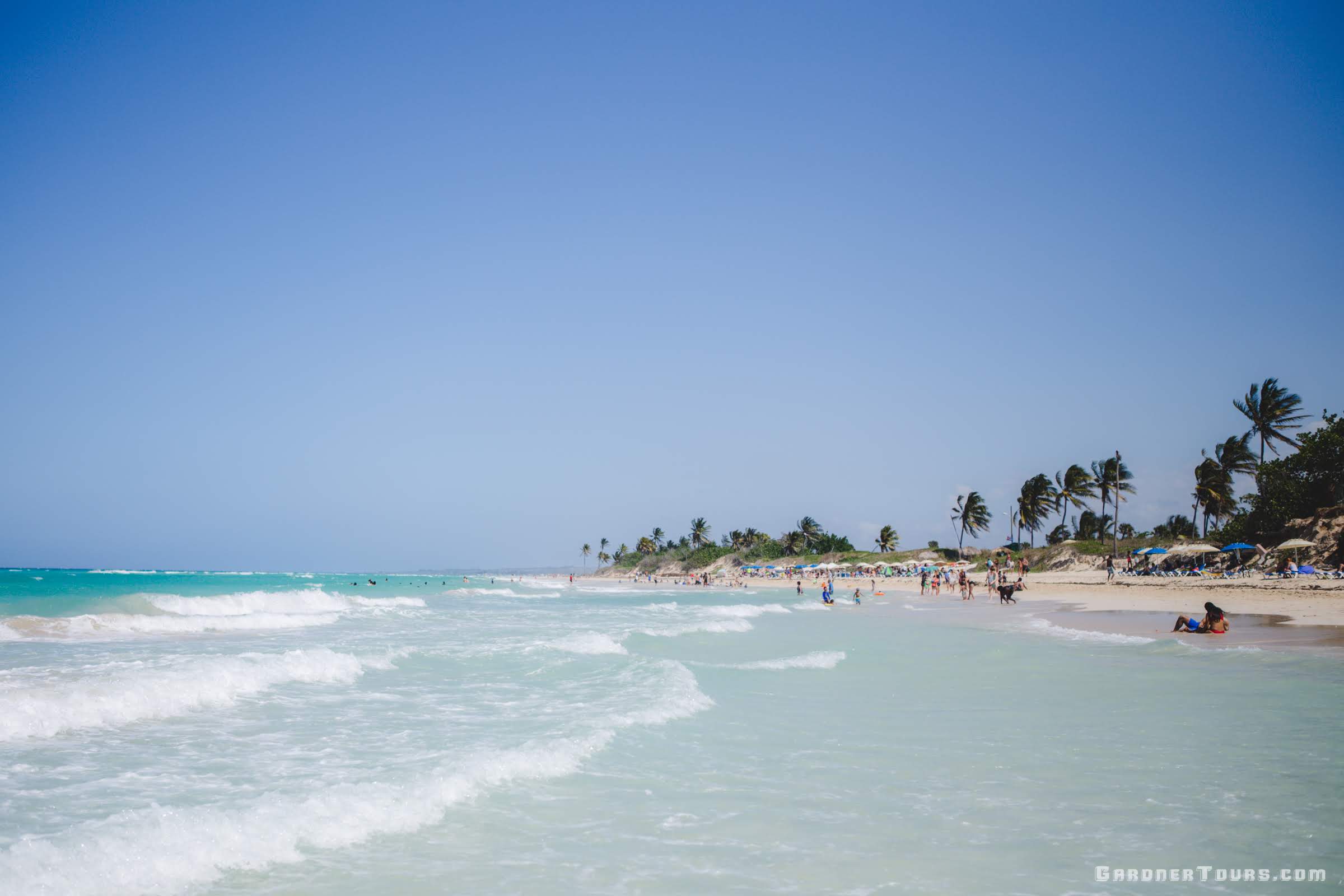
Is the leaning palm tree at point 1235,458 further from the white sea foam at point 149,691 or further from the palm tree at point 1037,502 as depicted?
the white sea foam at point 149,691

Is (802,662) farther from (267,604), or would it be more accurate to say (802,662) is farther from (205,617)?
(267,604)

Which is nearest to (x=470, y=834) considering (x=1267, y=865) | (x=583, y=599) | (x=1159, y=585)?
(x=1267, y=865)

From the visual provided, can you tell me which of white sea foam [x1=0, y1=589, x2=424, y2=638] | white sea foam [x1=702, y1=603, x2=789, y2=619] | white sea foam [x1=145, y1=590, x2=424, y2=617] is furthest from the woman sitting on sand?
white sea foam [x1=145, y1=590, x2=424, y2=617]

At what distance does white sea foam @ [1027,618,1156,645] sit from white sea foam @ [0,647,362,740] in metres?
19.6

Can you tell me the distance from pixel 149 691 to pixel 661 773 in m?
8.74

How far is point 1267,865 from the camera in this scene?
17.7 feet

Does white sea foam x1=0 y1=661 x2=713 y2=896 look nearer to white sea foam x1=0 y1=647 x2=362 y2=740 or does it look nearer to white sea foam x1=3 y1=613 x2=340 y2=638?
white sea foam x1=0 y1=647 x2=362 y2=740

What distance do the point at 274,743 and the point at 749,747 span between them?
19.7ft

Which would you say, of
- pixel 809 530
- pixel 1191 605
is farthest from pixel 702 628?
pixel 809 530

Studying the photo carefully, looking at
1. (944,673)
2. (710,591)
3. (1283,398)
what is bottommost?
(710,591)

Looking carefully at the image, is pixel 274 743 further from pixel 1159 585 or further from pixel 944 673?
pixel 1159 585

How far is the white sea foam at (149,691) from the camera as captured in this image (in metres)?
10.0

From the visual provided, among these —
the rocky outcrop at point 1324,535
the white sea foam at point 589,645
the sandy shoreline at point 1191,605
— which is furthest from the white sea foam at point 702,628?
the rocky outcrop at point 1324,535

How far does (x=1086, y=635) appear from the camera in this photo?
22641 millimetres
